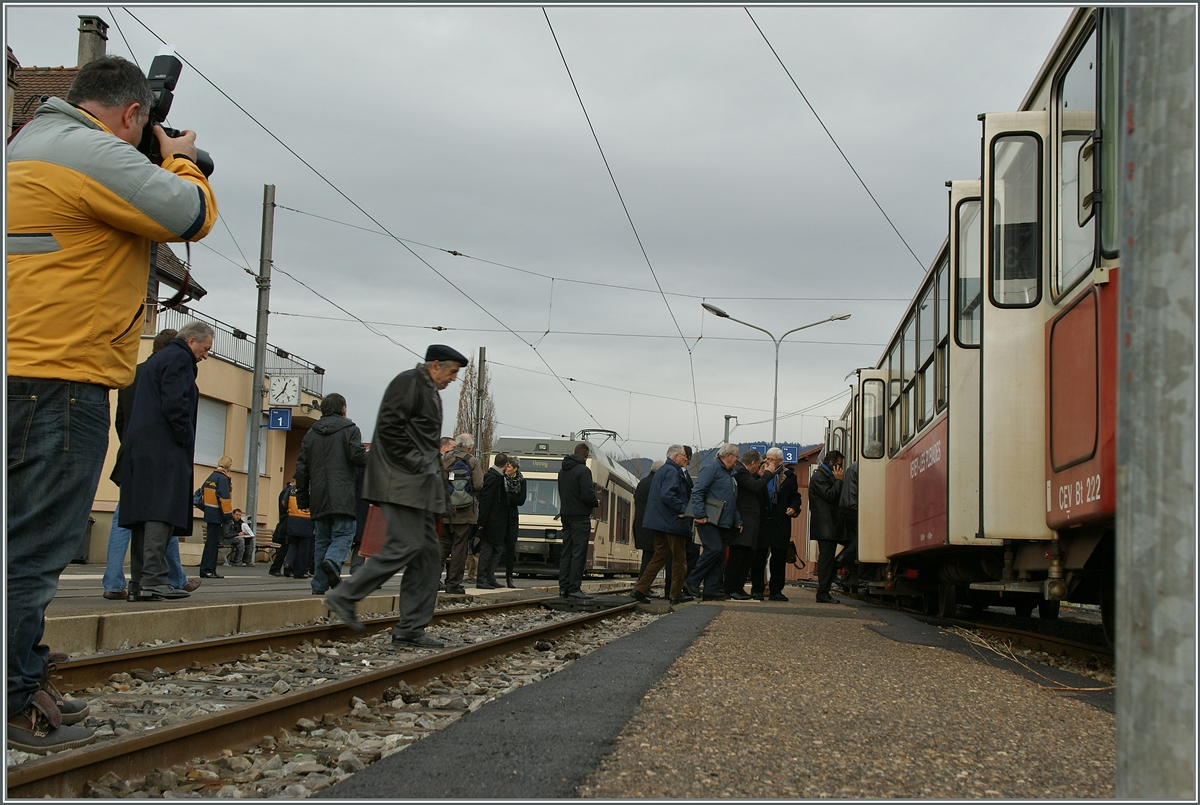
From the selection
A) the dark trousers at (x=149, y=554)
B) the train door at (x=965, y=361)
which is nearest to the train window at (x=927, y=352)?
the train door at (x=965, y=361)

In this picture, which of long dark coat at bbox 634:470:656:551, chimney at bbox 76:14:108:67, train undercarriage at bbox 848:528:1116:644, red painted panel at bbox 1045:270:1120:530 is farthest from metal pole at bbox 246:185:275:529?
red painted panel at bbox 1045:270:1120:530

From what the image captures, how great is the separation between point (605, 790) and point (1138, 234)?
2.01 m

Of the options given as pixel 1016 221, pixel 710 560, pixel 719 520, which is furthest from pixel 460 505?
pixel 1016 221

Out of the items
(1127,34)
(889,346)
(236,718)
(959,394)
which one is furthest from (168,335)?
(889,346)

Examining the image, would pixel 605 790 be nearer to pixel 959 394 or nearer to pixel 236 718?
pixel 236 718

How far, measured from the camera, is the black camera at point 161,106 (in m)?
4.01

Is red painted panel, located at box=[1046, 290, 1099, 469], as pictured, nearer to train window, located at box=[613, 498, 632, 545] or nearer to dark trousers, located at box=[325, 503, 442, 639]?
dark trousers, located at box=[325, 503, 442, 639]

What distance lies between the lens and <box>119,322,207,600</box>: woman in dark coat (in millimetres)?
7965

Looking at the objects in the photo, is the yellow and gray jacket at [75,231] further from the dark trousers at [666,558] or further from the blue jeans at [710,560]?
the blue jeans at [710,560]

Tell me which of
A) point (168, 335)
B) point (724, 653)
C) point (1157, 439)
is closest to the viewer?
point (1157, 439)

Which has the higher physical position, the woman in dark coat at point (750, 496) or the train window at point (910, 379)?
the train window at point (910, 379)

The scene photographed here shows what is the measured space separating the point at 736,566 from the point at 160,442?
9.21 metres

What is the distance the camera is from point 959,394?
833 cm

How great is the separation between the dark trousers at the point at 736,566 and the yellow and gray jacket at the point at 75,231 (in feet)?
40.9
